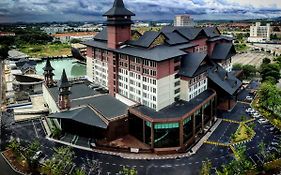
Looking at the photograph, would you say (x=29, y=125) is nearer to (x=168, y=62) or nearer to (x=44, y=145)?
(x=44, y=145)

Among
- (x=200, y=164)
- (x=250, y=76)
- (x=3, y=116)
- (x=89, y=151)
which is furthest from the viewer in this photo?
(x=250, y=76)

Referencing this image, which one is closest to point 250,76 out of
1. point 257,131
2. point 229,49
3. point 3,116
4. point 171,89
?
point 229,49

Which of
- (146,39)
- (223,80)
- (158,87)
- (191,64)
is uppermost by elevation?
(146,39)

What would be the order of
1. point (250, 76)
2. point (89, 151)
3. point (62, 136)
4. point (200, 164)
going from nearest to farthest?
1. point (200, 164)
2. point (89, 151)
3. point (62, 136)
4. point (250, 76)

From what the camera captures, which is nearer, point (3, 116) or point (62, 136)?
point (62, 136)

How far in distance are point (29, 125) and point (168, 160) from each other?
20.1m

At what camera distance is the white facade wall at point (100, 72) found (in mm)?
47000

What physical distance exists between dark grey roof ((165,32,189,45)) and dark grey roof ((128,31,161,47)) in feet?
9.11

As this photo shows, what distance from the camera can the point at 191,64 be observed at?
37.8 m

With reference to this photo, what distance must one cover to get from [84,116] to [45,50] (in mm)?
90354

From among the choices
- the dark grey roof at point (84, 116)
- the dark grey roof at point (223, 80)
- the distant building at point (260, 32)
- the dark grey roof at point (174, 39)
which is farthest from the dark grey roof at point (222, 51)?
the distant building at point (260, 32)

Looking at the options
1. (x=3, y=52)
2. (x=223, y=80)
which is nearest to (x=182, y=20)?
(x=3, y=52)

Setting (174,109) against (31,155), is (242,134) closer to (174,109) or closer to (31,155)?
(174,109)

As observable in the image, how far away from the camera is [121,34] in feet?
133
